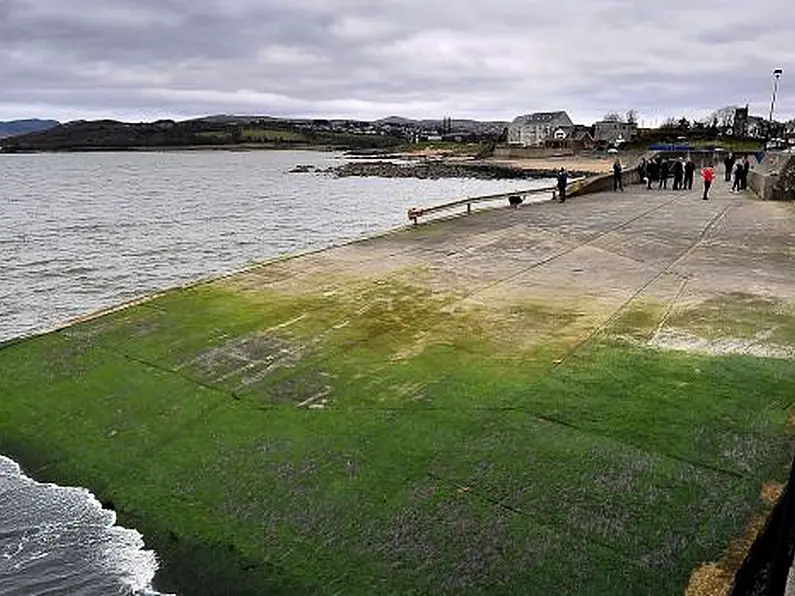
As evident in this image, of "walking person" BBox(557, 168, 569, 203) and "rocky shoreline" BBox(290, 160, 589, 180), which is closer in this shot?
"walking person" BBox(557, 168, 569, 203)

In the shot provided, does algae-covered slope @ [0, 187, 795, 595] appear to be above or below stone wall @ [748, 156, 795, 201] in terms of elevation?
below

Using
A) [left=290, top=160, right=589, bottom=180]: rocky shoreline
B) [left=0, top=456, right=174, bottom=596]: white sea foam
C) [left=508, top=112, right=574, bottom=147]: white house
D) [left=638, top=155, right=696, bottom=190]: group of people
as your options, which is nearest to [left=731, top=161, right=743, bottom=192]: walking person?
[left=638, top=155, right=696, bottom=190]: group of people

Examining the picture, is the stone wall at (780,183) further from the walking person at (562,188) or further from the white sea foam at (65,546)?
the white sea foam at (65,546)

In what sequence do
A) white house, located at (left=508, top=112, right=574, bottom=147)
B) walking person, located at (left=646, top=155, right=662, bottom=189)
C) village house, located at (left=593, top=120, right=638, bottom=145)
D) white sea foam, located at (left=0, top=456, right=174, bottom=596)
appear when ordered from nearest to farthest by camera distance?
white sea foam, located at (left=0, top=456, right=174, bottom=596) < walking person, located at (left=646, top=155, right=662, bottom=189) < village house, located at (left=593, top=120, right=638, bottom=145) < white house, located at (left=508, top=112, right=574, bottom=147)

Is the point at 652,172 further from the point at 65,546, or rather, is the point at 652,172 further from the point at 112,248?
the point at 65,546

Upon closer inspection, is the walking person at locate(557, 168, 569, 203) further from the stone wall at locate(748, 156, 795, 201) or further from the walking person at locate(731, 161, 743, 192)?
the walking person at locate(731, 161, 743, 192)

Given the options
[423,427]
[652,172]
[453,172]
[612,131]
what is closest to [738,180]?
[652,172]
